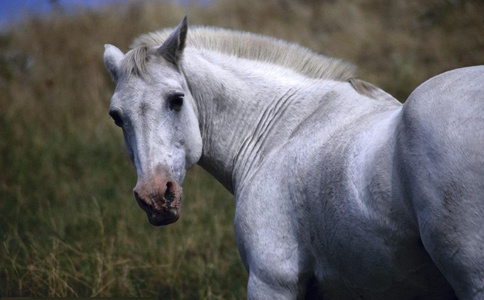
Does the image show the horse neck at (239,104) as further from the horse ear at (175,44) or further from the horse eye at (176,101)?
the horse eye at (176,101)

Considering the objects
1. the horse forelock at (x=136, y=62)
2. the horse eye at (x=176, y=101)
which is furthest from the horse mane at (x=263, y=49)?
the horse eye at (x=176, y=101)

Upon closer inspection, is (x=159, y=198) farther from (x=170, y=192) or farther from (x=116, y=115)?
(x=116, y=115)

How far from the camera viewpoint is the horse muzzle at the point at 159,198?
2936 millimetres

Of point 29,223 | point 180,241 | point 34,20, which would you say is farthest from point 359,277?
point 34,20

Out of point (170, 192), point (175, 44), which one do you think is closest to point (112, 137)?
point (175, 44)

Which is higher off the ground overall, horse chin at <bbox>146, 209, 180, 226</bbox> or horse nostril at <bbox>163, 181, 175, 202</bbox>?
horse nostril at <bbox>163, 181, 175, 202</bbox>

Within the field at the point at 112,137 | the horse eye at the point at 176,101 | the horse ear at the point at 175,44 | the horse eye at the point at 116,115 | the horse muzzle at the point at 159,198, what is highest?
the horse ear at the point at 175,44

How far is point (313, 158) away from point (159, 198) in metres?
0.68

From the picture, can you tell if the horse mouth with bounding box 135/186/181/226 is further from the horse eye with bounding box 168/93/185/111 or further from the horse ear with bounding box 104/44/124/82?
the horse ear with bounding box 104/44/124/82

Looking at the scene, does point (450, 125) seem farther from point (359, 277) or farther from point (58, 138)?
point (58, 138)

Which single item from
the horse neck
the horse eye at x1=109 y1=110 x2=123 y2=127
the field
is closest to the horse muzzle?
the horse eye at x1=109 y1=110 x2=123 y2=127

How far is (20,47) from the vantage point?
12938 mm

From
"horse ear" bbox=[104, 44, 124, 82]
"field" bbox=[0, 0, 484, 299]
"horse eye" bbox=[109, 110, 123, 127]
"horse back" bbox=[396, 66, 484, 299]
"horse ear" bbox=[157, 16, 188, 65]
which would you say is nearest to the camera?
"horse back" bbox=[396, 66, 484, 299]

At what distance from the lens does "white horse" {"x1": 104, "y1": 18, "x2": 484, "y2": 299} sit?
2221mm
